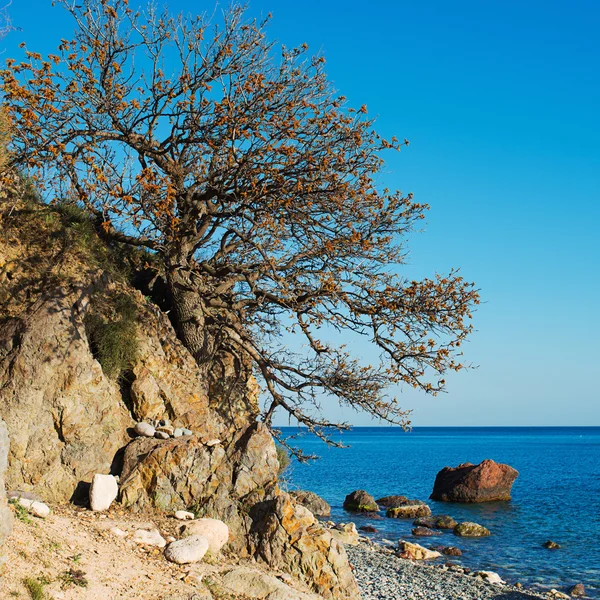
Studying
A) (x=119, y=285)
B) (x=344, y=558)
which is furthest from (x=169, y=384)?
(x=344, y=558)

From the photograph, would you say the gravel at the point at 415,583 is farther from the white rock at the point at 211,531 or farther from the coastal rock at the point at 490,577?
the white rock at the point at 211,531

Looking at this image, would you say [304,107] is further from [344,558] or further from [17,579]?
[17,579]

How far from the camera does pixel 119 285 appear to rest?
1467cm

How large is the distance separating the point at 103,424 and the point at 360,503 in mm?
26914

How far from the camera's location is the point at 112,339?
1317 cm

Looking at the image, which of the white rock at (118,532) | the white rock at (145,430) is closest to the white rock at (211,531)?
the white rock at (118,532)

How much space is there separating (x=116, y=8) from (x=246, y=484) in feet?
33.7

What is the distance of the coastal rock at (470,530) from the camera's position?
2941 cm

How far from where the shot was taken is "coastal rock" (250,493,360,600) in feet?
36.2

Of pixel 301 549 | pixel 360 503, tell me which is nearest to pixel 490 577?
pixel 301 549

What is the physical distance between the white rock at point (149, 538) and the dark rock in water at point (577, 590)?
15.4m

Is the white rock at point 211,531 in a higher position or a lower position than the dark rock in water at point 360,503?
higher

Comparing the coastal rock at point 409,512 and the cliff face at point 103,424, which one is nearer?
the cliff face at point 103,424

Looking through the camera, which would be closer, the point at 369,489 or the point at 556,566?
the point at 556,566
